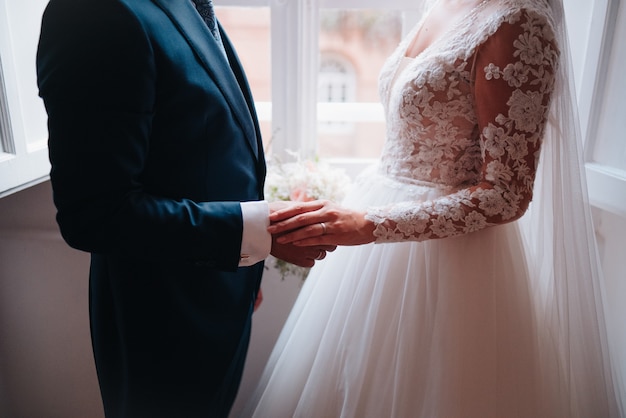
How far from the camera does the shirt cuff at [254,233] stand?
0.87m

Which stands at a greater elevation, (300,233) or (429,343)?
(300,233)

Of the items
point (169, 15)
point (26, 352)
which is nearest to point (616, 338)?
point (169, 15)

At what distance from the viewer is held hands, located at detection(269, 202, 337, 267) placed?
94 centimetres

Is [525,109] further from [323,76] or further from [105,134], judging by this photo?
[323,76]

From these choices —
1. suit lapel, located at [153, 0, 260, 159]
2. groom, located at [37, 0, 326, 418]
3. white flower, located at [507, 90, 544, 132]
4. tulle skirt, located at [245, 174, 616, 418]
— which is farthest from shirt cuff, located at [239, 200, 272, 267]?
white flower, located at [507, 90, 544, 132]

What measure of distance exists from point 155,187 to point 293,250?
28cm

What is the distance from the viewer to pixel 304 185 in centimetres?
149

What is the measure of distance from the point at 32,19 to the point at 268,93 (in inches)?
31.6

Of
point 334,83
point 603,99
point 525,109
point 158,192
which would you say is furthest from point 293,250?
point 334,83

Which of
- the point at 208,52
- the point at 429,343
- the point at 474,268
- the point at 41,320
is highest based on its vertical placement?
the point at 208,52

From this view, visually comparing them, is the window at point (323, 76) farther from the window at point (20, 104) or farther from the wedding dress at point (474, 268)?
the wedding dress at point (474, 268)

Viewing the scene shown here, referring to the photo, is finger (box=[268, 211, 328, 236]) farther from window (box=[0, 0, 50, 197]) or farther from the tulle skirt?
window (box=[0, 0, 50, 197])

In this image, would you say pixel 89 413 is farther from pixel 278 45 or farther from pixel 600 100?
pixel 600 100

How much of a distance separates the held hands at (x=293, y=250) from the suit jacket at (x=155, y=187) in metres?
0.07
